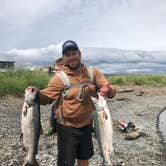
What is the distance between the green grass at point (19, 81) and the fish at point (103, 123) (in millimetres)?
14925

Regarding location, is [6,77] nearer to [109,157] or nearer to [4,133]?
[4,133]

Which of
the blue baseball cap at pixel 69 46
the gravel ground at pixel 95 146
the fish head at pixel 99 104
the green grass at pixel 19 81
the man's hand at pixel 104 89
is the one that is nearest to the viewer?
the fish head at pixel 99 104

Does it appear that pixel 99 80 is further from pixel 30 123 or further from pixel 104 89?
pixel 30 123

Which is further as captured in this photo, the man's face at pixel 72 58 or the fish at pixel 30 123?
the man's face at pixel 72 58

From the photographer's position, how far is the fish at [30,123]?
5297 millimetres

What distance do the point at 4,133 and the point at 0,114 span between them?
3.77m

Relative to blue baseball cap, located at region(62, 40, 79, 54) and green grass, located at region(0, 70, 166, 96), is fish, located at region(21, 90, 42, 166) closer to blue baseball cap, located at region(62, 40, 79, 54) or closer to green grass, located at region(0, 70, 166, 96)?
blue baseball cap, located at region(62, 40, 79, 54)

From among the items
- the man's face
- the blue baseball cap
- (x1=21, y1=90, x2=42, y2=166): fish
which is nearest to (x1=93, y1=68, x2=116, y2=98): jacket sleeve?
the man's face

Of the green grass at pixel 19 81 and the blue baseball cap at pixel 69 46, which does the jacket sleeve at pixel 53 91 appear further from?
the green grass at pixel 19 81

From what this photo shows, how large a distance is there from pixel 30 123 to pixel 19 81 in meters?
15.7

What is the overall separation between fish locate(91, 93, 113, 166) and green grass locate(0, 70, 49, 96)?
14.9 m

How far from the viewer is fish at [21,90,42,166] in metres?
5.30

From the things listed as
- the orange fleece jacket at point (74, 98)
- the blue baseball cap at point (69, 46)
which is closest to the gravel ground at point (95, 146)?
the orange fleece jacket at point (74, 98)

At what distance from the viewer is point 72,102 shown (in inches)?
223
